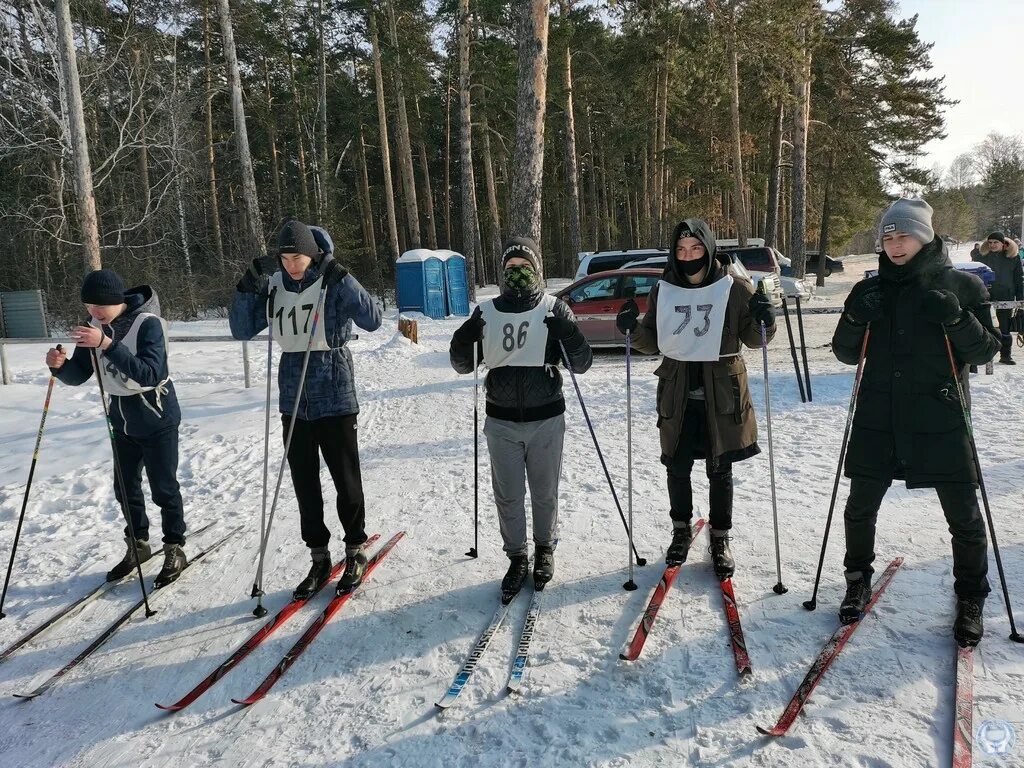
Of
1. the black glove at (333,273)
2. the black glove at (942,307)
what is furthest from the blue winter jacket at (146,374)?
the black glove at (942,307)

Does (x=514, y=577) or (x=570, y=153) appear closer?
(x=514, y=577)

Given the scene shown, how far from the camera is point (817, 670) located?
2.79 meters

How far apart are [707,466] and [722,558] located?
0.54 metres

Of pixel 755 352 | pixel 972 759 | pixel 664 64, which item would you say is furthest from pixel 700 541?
pixel 664 64

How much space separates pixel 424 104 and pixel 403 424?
27.0 m

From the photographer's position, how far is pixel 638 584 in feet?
12.2

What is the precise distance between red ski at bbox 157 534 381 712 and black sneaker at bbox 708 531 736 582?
7.47 ft

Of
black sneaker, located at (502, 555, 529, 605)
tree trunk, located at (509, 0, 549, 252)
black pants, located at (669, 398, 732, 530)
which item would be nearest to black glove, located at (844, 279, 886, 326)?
black pants, located at (669, 398, 732, 530)

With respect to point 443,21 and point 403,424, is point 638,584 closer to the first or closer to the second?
point 403,424

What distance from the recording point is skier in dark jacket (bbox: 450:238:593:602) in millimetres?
3570

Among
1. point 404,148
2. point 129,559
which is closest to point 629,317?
point 129,559

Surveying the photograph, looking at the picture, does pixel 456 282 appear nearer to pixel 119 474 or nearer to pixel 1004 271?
pixel 1004 271

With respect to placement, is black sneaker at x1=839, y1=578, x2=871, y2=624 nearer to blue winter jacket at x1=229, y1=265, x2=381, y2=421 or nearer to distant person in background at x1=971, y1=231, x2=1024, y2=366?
blue winter jacket at x1=229, y1=265, x2=381, y2=421

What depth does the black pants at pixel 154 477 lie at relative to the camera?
3.94 meters
